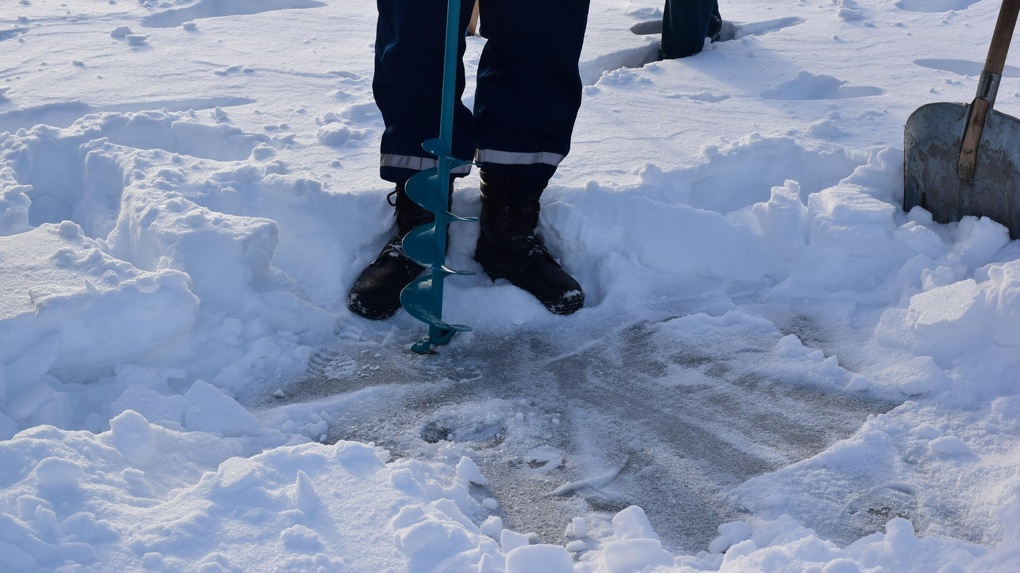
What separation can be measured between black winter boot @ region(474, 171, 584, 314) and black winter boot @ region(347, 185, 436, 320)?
0.56ft

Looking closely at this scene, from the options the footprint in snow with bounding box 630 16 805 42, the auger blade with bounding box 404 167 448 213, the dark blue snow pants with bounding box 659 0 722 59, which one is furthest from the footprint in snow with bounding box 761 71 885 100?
the auger blade with bounding box 404 167 448 213

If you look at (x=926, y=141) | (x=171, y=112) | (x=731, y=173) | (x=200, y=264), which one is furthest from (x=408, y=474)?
(x=171, y=112)

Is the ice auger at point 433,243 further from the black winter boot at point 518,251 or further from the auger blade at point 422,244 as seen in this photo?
the black winter boot at point 518,251

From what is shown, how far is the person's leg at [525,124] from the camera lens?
2.28 m

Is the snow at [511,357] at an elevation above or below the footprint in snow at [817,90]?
below

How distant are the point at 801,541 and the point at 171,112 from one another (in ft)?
8.63

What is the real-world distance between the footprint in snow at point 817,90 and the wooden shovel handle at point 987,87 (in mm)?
1061

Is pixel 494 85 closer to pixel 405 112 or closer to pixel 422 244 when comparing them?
pixel 405 112

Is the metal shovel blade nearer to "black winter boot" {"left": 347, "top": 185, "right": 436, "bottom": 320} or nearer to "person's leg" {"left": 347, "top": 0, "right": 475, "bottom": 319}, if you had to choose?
"person's leg" {"left": 347, "top": 0, "right": 475, "bottom": 319}

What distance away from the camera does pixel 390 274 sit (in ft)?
7.73

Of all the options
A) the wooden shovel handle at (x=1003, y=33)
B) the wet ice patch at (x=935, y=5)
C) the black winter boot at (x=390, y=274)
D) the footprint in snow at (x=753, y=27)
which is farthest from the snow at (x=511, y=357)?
the wet ice patch at (x=935, y=5)

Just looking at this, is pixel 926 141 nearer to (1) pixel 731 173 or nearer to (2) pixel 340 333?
(1) pixel 731 173

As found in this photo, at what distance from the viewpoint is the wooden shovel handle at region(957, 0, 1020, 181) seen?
2.34 metres

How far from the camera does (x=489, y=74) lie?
238 cm
